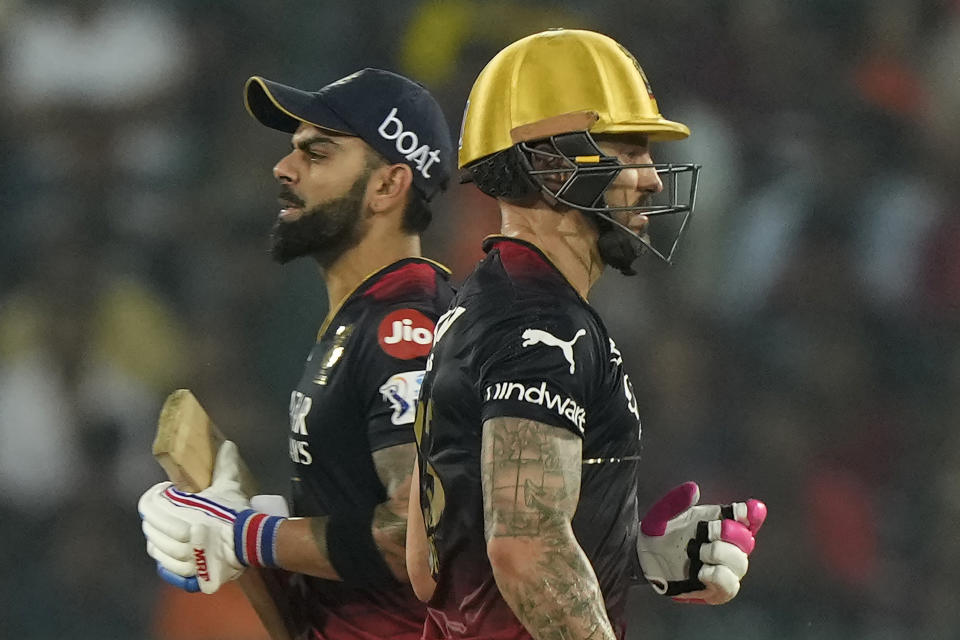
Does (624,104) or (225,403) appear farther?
Answer: (225,403)

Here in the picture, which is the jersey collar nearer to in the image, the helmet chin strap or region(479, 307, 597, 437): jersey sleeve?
the helmet chin strap

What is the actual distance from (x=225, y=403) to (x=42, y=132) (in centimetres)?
136

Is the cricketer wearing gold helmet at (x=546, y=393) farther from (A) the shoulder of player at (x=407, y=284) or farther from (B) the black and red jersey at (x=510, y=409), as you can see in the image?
(A) the shoulder of player at (x=407, y=284)

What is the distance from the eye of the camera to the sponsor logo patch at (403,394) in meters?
3.11

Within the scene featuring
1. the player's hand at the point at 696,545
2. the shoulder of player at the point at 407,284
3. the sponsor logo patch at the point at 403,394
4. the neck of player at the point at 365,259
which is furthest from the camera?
the neck of player at the point at 365,259

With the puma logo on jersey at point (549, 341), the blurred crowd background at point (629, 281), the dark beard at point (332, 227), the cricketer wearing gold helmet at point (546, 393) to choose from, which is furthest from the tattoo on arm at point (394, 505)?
the blurred crowd background at point (629, 281)

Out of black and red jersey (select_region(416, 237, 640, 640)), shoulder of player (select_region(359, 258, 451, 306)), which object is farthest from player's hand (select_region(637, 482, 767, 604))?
shoulder of player (select_region(359, 258, 451, 306))

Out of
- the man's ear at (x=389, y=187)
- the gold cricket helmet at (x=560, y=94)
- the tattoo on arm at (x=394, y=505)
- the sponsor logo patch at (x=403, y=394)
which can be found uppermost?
the gold cricket helmet at (x=560, y=94)

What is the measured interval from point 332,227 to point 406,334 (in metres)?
0.47

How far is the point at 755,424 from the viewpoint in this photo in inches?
219

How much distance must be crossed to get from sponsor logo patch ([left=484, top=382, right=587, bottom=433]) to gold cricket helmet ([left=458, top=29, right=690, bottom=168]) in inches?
19.5

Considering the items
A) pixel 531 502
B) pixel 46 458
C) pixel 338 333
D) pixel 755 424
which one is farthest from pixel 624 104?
pixel 46 458

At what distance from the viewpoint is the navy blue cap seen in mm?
3562

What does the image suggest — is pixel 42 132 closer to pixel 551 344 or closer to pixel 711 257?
pixel 711 257
